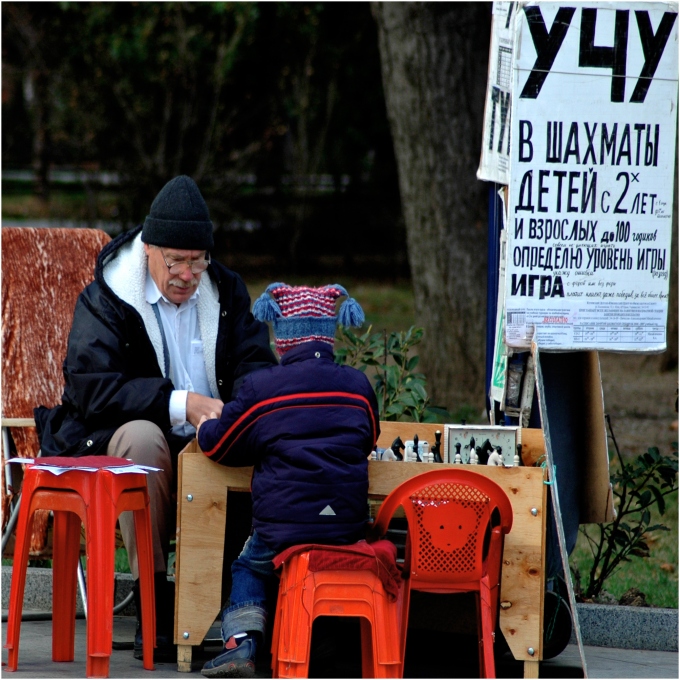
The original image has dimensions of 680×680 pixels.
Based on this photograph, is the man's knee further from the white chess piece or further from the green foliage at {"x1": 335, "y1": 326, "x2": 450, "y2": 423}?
the green foliage at {"x1": 335, "y1": 326, "x2": 450, "y2": 423}

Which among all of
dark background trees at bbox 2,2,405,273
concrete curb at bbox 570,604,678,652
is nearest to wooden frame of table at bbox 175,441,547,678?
concrete curb at bbox 570,604,678,652

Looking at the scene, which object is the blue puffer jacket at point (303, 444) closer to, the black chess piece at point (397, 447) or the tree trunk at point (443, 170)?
the black chess piece at point (397, 447)

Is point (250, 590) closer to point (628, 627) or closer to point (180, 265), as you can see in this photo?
point (180, 265)

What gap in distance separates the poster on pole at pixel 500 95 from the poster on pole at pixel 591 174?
133mm

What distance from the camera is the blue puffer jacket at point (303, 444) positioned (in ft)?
11.5

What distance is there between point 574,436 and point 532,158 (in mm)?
1077

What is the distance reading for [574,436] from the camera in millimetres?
4316

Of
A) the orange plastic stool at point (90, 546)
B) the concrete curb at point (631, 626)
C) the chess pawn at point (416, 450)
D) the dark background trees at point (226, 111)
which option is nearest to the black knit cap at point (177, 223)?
the orange plastic stool at point (90, 546)

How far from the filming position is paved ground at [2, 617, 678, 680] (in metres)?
3.78

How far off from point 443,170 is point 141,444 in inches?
185

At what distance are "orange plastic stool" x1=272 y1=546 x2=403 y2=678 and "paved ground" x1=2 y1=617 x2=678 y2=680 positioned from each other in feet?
1.27

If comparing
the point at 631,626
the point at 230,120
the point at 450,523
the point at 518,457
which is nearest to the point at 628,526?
the point at 631,626

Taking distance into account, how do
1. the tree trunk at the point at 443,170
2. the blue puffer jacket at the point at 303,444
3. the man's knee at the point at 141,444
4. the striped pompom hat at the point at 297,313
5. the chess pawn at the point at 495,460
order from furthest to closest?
the tree trunk at the point at 443,170, the man's knee at the point at 141,444, the chess pawn at the point at 495,460, the striped pompom hat at the point at 297,313, the blue puffer jacket at the point at 303,444

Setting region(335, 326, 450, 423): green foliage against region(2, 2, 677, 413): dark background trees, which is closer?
region(335, 326, 450, 423): green foliage
